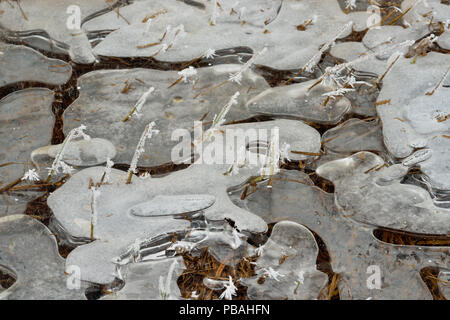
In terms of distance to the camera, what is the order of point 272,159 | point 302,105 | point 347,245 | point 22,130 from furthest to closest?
point 302,105 < point 22,130 < point 272,159 < point 347,245

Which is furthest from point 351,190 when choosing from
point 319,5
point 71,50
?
point 71,50

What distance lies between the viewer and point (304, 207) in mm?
1842

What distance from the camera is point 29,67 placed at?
2230 mm

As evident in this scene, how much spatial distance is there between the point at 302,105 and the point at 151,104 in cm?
68

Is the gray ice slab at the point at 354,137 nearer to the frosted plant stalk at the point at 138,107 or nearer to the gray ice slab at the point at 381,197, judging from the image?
the gray ice slab at the point at 381,197

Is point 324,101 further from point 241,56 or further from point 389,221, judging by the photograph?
point 389,221

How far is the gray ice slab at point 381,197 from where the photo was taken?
1.79m

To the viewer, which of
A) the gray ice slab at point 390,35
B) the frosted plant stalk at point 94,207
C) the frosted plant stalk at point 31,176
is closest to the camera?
the frosted plant stalk at point 94,207

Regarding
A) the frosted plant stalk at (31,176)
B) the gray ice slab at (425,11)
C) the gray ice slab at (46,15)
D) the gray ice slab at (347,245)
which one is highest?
the gray ice slab at (46,15)

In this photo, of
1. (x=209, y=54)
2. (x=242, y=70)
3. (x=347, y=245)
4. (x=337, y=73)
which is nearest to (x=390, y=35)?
(x=337, y=73)

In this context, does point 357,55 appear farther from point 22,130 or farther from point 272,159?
point 22,130

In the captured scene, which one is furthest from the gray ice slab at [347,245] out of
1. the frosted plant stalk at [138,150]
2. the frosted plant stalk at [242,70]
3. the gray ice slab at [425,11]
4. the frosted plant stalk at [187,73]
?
the gray ice slab at [425,11]

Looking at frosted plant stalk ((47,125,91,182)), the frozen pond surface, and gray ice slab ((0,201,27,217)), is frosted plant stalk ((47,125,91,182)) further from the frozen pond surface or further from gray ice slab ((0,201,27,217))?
gray ice slab ((0,201,27,217))
